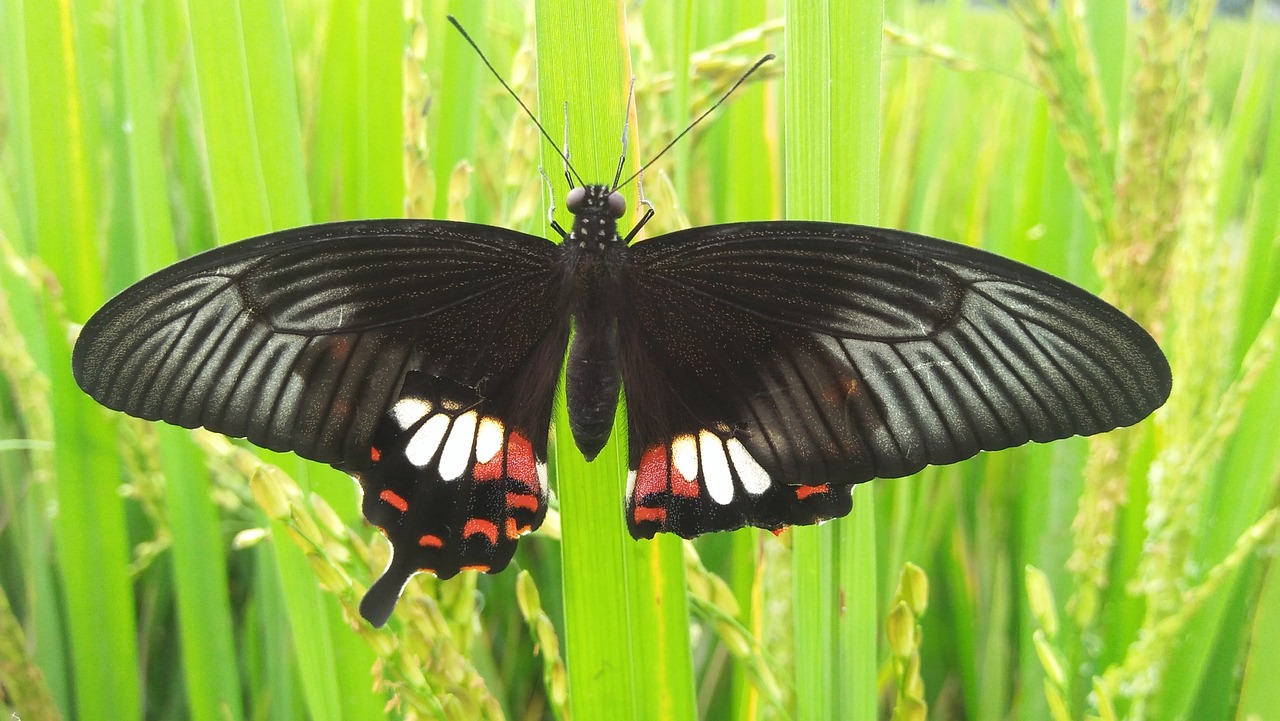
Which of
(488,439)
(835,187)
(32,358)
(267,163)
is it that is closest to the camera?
(835,187)

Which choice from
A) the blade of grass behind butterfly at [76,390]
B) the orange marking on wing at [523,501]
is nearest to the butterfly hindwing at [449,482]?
the orange marking on wing at [523,501]

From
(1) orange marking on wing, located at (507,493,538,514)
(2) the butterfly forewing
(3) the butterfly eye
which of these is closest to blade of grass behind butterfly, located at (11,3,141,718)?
(2) the butterfly forewing

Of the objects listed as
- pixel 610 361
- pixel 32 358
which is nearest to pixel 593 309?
pixel 610 361

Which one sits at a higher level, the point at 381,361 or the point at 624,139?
the point at 624,139

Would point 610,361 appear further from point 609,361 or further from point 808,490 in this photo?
point 808,490

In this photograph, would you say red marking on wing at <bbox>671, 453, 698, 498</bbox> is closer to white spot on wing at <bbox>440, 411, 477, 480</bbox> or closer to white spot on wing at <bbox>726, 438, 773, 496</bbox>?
white spot on wing at <bbox>726, 438, 773, 496</bbox>

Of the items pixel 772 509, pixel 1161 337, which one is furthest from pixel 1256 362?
pixel 772 509
